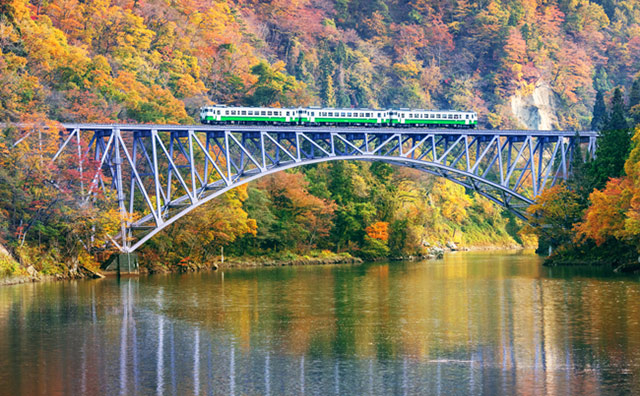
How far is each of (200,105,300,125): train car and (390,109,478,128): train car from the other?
906 centimetres

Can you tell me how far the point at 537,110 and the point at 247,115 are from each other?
82192 millimetres

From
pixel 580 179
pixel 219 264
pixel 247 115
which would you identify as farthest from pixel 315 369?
pixel 580 179

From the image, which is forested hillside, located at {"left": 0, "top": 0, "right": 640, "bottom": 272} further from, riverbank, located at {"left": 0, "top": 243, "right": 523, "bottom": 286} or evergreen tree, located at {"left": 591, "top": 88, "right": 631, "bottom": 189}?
evergreen tree, located at {"left": 591, "top": 88, "right": 631, "bottom": 189}

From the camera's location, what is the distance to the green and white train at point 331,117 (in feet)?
245

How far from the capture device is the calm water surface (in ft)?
94.0

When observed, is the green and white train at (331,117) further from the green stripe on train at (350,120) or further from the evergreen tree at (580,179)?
the evergreen tree at (580,179)

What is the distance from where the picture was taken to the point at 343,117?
7925 centimetres

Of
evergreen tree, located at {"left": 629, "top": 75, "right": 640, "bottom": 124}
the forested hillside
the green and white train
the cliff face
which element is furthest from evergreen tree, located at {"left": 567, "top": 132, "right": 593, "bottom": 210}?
the cliff face

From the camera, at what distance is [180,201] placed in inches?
2813

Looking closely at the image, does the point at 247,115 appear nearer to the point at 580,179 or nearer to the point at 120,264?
the point at 120,264

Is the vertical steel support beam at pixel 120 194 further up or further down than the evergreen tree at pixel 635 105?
further down

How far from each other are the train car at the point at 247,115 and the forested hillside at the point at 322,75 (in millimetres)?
6776

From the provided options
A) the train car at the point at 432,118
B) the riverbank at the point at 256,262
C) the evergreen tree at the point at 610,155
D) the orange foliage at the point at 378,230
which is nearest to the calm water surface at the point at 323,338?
the riverbank at the point at 256,262

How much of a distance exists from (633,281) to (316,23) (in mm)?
97270
